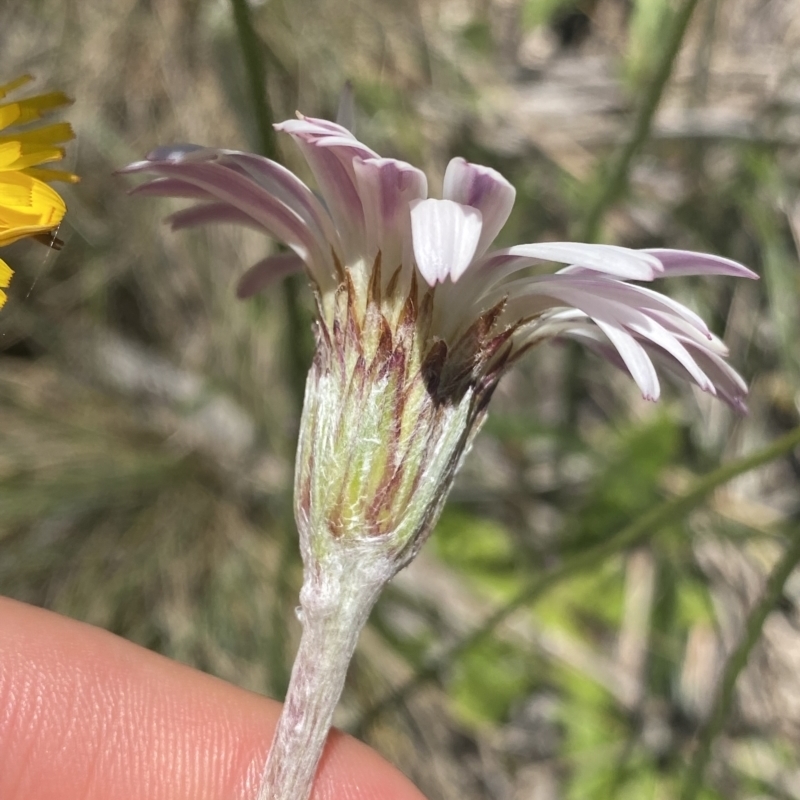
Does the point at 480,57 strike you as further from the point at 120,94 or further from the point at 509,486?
the point at 509,486

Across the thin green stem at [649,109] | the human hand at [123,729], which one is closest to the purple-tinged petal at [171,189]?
the thin green stem at [649,109]

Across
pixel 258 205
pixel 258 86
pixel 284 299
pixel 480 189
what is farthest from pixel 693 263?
pixel 284 299

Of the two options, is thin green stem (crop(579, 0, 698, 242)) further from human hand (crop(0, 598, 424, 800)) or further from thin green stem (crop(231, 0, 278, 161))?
human hand (crop(0, 598, 424, 800))

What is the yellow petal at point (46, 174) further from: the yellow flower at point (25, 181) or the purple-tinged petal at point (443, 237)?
the purple-tinged petal at point (443, 237)

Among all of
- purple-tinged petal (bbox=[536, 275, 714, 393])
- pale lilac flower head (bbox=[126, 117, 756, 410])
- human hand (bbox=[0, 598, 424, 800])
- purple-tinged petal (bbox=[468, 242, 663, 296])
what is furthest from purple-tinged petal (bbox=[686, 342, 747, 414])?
human hand (bbox=[0, 598, 424, 800])

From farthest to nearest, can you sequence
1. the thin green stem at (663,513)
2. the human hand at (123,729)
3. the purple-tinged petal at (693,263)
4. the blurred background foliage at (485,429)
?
the blurred background foliage at (485,429) → the human hand at (123,729) → the thin green stem at (663,513) → the purple-tinged petal at (693,263)

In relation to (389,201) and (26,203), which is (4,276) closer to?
(26,203)

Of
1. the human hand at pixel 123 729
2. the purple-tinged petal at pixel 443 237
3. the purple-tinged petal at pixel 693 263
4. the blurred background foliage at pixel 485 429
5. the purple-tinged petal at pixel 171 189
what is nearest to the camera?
the purple-tinged petal at pixel 443 237
